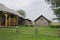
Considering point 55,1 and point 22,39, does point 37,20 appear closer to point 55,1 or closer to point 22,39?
point 55,1

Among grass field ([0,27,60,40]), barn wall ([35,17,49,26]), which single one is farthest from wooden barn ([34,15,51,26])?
grass field ([0,27,60,40])

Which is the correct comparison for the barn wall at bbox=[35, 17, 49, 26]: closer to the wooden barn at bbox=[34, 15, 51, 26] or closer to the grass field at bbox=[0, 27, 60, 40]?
the wooden barn at bbox=[34, 15, 51, 26]

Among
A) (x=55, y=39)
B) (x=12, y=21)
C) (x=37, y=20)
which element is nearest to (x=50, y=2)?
(x=12, y=21)

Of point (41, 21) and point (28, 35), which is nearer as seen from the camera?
point (28, 35)

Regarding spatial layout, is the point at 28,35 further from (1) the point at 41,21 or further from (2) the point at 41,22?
(2) the point at 41,22

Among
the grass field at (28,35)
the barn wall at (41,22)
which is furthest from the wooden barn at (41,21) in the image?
the grass field at (28,35)

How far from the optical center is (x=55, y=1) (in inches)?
1583

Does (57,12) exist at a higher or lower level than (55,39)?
higher

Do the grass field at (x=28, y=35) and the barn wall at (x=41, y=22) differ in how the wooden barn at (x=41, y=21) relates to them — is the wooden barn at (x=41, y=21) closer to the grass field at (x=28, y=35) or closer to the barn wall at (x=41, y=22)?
the barn wall at (x=41, y=22)

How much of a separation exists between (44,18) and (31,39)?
5024cm

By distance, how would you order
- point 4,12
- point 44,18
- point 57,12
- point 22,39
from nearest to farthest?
point 22,39 < point 4,12 < point 57,12 < point 44,18

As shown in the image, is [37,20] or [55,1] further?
[37,20]

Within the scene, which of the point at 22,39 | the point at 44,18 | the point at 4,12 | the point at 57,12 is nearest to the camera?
the point at 22,39

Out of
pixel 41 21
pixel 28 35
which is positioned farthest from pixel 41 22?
pixel 28 35
